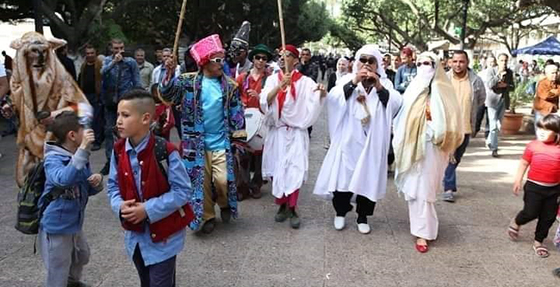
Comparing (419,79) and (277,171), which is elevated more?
(419,79)

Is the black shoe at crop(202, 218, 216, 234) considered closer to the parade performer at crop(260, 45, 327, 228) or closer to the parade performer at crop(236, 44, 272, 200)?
the parade performer at crop(260, 45, 327, 228)

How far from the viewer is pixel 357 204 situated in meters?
4.98

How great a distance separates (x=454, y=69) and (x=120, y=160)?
437 centimetres

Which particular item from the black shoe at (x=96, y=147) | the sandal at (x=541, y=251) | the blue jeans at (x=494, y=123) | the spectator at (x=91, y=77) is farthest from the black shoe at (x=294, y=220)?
the blue jeans at (x=494, y=123)

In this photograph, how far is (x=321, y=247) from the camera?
4.51 m

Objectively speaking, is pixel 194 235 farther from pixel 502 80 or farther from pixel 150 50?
pixel 150 50

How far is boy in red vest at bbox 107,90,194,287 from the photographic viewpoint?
2641 mm

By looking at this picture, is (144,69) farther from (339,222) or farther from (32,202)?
(32,202)

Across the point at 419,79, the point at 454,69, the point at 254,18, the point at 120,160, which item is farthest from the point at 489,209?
the point at 254,18

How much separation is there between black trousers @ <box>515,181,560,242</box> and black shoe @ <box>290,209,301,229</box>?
201cm

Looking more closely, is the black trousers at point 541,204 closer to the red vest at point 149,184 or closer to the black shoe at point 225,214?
the black shoe at point 225,214

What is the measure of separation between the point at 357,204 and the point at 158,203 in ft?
Result: 8.86

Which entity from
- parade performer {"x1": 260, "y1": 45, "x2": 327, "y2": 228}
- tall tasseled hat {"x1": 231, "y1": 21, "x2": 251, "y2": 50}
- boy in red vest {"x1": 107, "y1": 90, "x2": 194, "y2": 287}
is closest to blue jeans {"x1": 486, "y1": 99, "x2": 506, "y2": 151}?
tall tasseled hat {"x1": 231, "y1": 21, "x2": 251, "y2": 50}

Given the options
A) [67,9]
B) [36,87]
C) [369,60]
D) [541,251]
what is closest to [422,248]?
[541,251]
